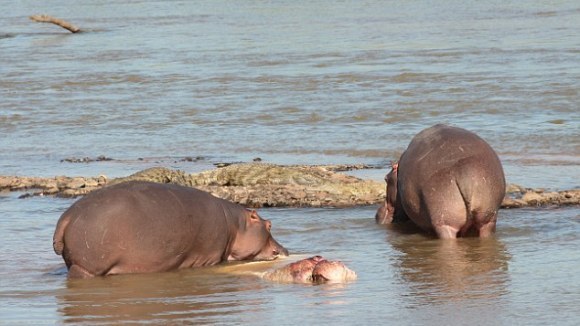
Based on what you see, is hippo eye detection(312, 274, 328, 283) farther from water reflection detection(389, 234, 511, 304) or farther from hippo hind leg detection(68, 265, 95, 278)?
hippo hind leg detection(68, 265, 95, 278)

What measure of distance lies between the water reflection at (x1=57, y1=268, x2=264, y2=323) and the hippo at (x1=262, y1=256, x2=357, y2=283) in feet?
0.66

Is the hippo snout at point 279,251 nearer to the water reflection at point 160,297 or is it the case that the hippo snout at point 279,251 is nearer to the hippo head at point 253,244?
the hippo head at point 253,244

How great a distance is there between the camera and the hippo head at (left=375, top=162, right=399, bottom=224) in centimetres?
962

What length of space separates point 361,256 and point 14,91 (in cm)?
1397

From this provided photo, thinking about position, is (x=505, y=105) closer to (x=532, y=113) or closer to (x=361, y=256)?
(x=532, y=113)

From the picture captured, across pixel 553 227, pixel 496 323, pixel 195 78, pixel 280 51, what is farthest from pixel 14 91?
pixel 496 323

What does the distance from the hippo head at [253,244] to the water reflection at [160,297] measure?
44 cm

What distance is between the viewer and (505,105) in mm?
17062

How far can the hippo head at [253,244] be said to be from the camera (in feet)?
28.1

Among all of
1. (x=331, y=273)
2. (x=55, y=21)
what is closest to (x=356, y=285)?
(x=331, y=273)

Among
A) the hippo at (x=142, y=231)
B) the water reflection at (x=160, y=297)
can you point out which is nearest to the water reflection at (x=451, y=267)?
Result: the water reflection at (x=160, y=297)

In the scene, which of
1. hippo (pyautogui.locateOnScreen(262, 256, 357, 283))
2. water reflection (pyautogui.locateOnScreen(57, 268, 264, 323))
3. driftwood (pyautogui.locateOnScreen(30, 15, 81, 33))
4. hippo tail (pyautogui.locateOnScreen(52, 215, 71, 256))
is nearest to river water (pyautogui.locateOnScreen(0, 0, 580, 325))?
water reflection (pyautogui.locateOnScreen(57, 268, 264, 323))

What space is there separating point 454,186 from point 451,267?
1.04 m

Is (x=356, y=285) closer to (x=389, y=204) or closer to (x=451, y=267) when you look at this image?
(x=451, y=267)
